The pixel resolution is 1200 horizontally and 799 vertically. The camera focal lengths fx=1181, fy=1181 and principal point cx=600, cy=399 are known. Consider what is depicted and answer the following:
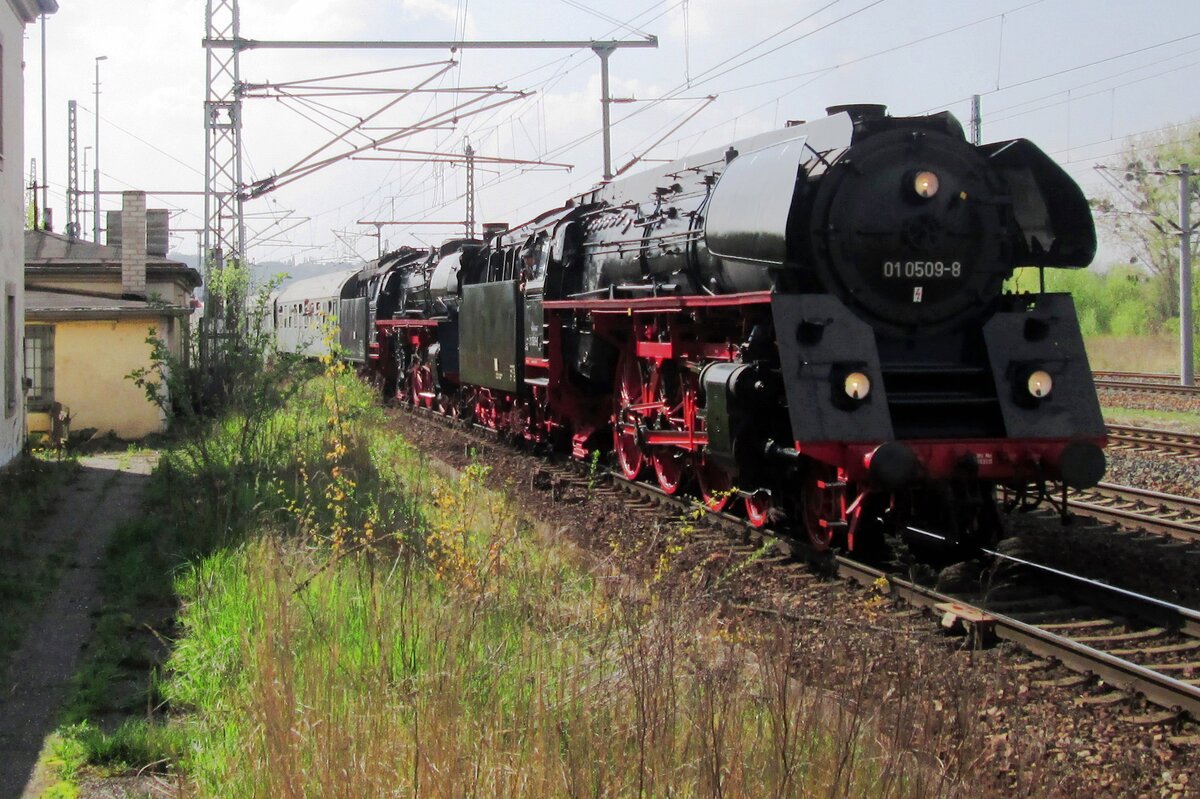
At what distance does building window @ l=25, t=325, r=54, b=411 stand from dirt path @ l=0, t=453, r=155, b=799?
5052 millimetres

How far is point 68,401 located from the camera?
19.2 meters

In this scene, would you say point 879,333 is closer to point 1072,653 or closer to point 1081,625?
point 1081,625

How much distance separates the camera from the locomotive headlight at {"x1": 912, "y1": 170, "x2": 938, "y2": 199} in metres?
8.73

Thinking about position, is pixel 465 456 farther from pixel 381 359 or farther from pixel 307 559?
pixel 381 359

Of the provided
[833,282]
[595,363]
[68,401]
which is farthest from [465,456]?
[833,282]

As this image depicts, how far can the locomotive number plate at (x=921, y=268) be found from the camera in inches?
349

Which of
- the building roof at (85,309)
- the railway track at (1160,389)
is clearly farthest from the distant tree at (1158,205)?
the building roof at (85,309)

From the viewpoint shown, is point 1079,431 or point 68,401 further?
point 68,401

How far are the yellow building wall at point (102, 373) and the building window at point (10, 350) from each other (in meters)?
4.51

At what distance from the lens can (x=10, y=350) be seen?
1427cm

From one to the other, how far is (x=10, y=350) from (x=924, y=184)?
11.1m

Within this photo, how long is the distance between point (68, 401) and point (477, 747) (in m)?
17.2

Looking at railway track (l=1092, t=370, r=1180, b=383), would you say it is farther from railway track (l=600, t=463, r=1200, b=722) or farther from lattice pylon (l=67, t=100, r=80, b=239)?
lattice pylon (l=67, t=100, r=80, b=239)

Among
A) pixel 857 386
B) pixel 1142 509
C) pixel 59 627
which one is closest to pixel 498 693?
pixel 59 627
